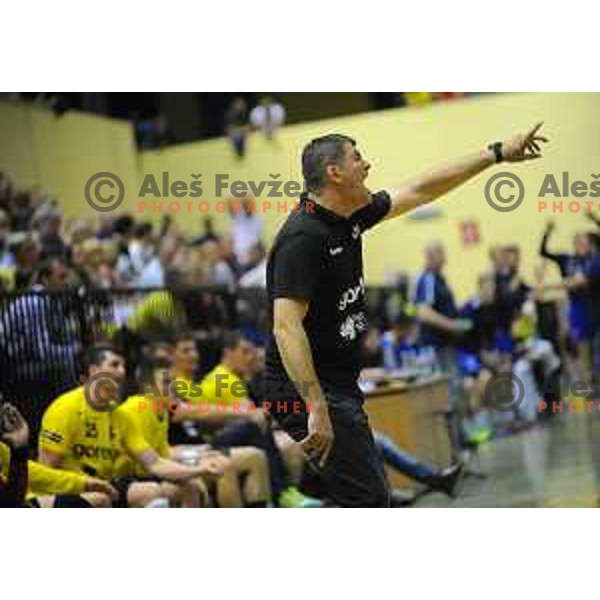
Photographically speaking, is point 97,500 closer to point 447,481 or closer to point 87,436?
point 87,436

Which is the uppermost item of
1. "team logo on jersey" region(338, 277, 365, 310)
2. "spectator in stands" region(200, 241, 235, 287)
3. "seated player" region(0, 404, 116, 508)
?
"spectator in stands" region(200, 241, 235, 287)

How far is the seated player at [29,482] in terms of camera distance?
6.04m

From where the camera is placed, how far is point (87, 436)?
6176 mm

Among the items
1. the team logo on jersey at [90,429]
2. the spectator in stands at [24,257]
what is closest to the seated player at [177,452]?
the team logo on jersey at [90,429]

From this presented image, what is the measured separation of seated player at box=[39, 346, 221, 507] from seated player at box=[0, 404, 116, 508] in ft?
0.19

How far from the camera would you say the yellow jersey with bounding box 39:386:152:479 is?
612 centimetres

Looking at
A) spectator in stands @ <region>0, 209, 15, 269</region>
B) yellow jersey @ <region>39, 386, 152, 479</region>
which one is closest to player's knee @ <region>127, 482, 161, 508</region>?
yellow jersey @ <region>39, 386, 152, 479</region>

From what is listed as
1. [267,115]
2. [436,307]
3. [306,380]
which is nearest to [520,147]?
[306,380]

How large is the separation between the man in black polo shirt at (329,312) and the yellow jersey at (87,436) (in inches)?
57.4

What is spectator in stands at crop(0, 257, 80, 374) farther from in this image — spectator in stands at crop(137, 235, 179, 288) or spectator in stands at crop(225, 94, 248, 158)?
spectator in stands at crop(225, 94, 248, 158)

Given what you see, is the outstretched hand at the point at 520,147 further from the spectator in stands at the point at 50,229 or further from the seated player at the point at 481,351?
the seated player at the point at 481,351

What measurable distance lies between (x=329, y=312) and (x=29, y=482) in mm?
1936

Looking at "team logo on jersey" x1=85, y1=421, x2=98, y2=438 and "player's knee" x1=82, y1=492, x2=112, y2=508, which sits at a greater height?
"team logo on jersey" x1=85, y1=421, x2=98, y2=438
